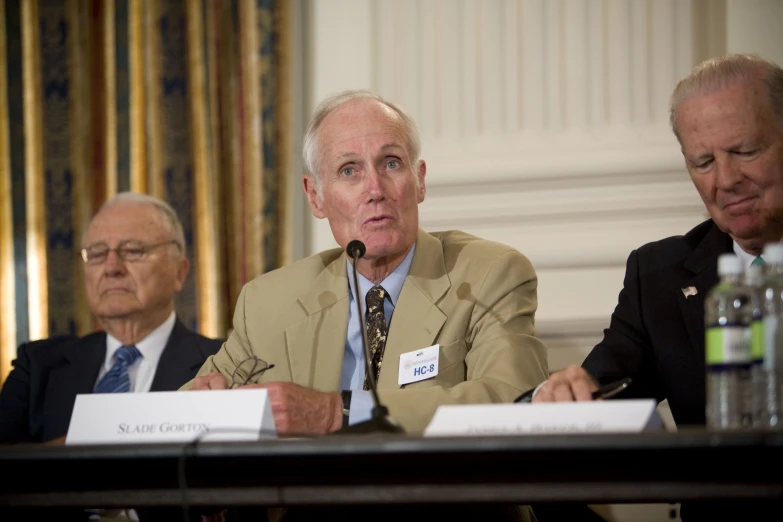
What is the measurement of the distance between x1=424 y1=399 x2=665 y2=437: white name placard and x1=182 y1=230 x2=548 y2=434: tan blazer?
27.7 inches

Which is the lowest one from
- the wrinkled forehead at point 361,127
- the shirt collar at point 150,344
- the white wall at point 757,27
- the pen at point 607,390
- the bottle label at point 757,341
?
the shirt collar at point 150,344

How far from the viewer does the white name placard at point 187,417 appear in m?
1.77

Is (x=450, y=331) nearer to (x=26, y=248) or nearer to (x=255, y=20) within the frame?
(x=255, y=20)

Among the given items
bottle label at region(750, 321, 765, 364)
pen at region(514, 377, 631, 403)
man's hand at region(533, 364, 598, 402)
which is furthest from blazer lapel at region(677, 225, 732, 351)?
bottle label at region(750, 321, 765, 364)

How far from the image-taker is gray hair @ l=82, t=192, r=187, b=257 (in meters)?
3.90

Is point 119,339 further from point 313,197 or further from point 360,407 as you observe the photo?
point 360,407

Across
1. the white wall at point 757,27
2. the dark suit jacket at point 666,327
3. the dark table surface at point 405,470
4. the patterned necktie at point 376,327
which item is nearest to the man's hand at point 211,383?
the patterned necktie at point 376,327

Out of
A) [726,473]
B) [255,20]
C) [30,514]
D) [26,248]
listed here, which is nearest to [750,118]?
[726,473]

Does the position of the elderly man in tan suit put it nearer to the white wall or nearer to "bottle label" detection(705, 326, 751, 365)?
"bottle label" detection(705, 326, 751, 365)

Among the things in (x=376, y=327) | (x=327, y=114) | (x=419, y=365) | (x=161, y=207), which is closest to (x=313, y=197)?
(x=327, y=114)

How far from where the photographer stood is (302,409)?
2.11 m

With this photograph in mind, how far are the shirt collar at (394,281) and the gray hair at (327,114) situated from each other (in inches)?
10.8

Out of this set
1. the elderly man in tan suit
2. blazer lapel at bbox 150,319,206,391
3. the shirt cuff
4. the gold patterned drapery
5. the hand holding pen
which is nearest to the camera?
the hand holding pen

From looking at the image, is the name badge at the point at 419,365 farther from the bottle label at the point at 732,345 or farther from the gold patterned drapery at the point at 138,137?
the gold patterned drapery at the point at 138,137
